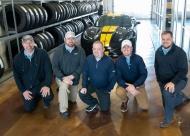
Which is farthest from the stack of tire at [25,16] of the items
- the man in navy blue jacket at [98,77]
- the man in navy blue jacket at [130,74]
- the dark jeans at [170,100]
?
the dark jeans at [170,100]

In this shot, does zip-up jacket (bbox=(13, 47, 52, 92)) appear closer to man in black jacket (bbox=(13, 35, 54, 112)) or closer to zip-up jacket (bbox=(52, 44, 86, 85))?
man in black jacket (bbox=(13, 35, 54, 112))

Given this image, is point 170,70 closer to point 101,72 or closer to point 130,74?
point 130,74

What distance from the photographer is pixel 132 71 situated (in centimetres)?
304

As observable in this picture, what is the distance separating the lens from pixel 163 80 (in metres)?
3.00

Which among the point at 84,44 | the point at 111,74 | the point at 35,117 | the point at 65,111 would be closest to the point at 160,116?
the point at 111,74

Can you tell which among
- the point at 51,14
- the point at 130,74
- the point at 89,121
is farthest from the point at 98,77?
the point at 51,14

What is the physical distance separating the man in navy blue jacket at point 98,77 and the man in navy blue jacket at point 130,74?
12 centimetres

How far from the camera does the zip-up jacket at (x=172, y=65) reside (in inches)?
107

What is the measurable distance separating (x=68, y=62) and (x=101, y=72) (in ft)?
1.74

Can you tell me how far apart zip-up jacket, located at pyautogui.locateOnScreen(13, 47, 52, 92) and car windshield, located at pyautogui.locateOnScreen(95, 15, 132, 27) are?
3811 mm

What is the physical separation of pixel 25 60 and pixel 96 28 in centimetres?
352

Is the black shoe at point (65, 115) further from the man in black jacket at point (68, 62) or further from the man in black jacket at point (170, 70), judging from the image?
the man in black jacket at point (170, 70)

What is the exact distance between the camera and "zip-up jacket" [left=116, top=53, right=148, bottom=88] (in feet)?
9.74

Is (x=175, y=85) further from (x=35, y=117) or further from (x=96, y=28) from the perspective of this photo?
(x=96, y=28)
